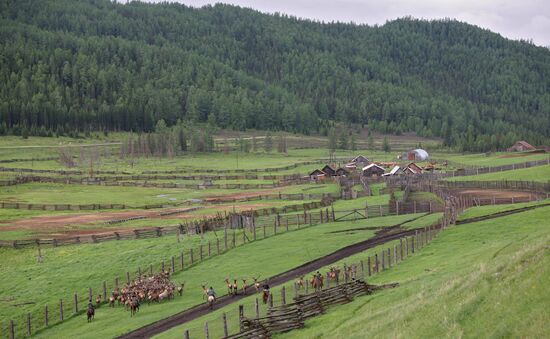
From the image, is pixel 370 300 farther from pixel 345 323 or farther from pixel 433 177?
pixel 433 177

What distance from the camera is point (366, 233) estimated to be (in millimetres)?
66125

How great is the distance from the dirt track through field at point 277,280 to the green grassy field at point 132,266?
120 cm

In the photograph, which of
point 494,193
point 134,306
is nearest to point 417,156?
point 494,193

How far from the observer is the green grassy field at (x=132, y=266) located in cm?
4869

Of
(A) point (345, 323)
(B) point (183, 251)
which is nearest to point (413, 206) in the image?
(B) point (183, 251)

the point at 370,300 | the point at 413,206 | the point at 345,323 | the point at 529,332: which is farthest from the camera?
the point at 413,206

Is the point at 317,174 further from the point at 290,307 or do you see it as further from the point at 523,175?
the point at 290,307

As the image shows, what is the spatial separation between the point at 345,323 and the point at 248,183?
99.0m

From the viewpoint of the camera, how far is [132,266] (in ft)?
202

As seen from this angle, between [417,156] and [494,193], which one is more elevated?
[494,193]

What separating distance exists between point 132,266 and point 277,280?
16403mm

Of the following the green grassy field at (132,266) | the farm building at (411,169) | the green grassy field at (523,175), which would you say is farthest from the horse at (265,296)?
the farm building at (411,169)

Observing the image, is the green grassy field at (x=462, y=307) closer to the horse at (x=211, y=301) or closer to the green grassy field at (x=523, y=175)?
the horse at (x=211, y=301)

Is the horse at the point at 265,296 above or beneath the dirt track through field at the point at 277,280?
above
